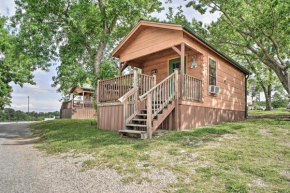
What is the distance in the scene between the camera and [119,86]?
8219mm

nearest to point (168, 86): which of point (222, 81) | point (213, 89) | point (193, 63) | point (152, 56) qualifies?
point (193, 63)

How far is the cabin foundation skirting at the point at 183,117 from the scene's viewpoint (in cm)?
734

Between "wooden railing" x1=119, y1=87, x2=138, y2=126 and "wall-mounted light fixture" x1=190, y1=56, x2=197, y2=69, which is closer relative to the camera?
"wooden railing" x1=119, y1=87, x2=138, y2=126

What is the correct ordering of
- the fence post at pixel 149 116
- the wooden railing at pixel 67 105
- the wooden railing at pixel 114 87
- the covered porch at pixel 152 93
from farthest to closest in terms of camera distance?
the wooden railing at pixel 67 105 < the wooden railing at pixel 114 87 < the covered porch at pixel 152 93 < the fence post at pixel 149 116

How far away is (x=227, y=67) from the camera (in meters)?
10.6

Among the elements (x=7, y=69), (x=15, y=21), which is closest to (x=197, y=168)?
(x=15, y=21)

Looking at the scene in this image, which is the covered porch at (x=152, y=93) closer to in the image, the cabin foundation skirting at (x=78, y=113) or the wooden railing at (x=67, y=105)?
the cabin foundation skirting at (x=78, y=113)

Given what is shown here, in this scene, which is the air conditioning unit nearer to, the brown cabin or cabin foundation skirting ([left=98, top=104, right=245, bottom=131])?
the brown cabin

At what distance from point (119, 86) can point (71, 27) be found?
610cm

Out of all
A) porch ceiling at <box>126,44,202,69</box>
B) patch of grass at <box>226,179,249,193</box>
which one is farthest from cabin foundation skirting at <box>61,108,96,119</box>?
patch of grass at <box>226,179,249,193</box>

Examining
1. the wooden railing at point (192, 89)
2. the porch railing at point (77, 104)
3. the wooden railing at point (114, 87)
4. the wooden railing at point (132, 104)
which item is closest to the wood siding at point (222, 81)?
the wooden railing at point (192, 89)

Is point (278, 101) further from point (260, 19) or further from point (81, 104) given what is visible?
point (81, 104)

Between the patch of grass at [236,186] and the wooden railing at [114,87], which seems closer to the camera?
the patch of grass at [236,186]

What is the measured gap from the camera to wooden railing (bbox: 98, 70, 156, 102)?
7955mm
